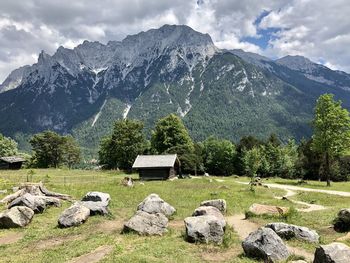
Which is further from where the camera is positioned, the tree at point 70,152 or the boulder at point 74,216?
the tree at point 70,152

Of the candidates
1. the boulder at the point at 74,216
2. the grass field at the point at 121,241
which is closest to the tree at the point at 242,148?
the grass field at the point at 121,241

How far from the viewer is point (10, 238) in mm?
30766

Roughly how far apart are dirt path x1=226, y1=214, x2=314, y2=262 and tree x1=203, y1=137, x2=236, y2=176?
10564cm

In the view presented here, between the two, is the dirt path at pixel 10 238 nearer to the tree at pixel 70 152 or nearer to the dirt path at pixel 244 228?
the dirt path at pixel 244 228

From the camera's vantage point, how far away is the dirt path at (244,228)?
80.4 feet

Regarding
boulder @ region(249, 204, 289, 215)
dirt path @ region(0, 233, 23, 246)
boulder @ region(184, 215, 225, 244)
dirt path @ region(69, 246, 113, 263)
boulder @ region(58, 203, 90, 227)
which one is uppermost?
boulder @ region(249, 204, 289, 215)

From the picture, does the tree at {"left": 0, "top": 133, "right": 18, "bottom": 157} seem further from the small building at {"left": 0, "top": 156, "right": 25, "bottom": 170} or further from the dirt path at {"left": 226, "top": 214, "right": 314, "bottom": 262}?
the dirt path at {"left": 226, "top": 214, "right": 314, "bottom": 262}

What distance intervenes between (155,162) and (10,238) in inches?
2422

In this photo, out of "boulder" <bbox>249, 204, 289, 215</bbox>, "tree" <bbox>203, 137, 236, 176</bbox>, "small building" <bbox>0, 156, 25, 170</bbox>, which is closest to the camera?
"boulder" <bbox>249, 204, 289, 215</bbox>

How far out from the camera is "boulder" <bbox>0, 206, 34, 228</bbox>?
33.8 meters

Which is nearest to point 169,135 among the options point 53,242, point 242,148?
point 242,148

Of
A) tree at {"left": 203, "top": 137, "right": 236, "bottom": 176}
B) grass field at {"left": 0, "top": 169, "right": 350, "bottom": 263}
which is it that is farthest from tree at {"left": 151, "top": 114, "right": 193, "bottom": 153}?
grass field at {"left": 0, "top": 169, "right": 350, "bottom": 263}

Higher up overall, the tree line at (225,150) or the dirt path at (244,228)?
the tree line at (225,150)

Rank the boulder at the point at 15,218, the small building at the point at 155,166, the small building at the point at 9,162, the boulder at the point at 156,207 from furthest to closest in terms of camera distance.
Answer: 1. the small building at the point at 9,162
2. the small building at the point at 155,166
3. the boulder at the point at 156,207
4. the boulder at the point at 15,218
